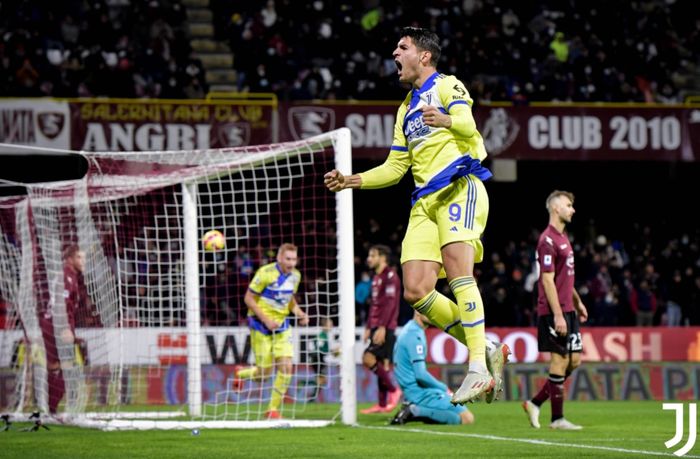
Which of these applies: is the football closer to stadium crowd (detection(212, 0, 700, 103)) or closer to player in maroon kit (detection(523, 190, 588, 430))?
player in maroon kit (detection(523, 190, 588, 430))

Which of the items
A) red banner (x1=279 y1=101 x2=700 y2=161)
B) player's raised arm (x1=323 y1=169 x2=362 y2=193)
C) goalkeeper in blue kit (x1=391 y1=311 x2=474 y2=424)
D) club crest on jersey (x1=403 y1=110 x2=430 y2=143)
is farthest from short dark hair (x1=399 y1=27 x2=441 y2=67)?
red banner (x1=279 y1=101 x2=700 y2=161)

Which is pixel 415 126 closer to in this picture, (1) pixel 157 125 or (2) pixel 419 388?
(2) pixel 419 388

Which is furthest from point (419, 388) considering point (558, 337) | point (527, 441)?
point (527, 441)

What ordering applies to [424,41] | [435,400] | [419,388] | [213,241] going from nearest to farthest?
1. [424,41]
2. [435,400]
3. [419,388]
4. [213,241]

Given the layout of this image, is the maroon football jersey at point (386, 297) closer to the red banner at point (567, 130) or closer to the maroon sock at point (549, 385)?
the maroon sock at point (549, 385)

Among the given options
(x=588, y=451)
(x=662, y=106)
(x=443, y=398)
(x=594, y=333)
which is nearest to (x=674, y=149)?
(x=662, y=106)

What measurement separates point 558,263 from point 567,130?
11252 mm

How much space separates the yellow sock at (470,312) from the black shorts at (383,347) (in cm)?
666

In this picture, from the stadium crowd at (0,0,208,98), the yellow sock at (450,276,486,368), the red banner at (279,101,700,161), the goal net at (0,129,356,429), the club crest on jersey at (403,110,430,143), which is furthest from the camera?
the red banner at (279,101,700,161)

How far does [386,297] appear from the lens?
561 inches

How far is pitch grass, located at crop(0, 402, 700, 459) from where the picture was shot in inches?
354

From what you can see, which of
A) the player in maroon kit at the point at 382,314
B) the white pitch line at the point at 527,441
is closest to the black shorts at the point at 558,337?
the white pitch line at the point at 527,441

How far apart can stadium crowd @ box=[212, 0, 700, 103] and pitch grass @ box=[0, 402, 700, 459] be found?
11.2 m

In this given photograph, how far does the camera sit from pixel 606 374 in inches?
732
